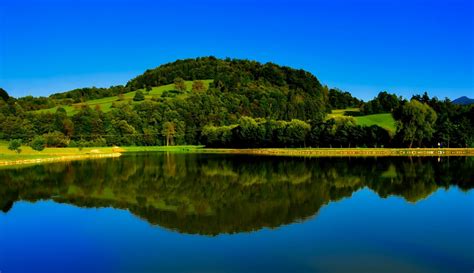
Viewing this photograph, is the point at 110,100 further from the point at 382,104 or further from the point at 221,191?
the point at 221,191

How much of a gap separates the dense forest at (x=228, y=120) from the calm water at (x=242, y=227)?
58688mm

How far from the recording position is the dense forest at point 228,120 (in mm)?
94188

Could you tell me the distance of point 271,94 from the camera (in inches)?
7136

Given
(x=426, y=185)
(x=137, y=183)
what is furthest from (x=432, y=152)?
(x=137, y=183)

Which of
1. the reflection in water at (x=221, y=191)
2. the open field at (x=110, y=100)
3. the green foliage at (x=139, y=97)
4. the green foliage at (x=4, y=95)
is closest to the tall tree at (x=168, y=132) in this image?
the open field at (x=110, y=100)

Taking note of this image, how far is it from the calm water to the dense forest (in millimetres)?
58688

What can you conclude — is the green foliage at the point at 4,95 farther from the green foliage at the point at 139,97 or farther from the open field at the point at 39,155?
the open field at the point at 39,155

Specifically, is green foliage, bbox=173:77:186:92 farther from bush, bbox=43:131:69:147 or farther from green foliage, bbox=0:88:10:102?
bush, bbox=43:131:69:147

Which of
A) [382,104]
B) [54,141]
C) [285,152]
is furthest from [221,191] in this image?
[382,104]

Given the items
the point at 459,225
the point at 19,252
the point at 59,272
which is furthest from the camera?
the point at 459,225

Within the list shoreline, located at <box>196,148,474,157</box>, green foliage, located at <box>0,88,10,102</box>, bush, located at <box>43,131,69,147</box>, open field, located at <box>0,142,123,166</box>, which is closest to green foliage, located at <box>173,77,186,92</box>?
green foliage, located at <box>0,88,10,102</box>

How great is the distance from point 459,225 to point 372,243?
5.95 metres

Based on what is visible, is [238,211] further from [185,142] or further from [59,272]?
[185,142]

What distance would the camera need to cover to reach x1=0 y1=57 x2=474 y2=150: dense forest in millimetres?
94188
